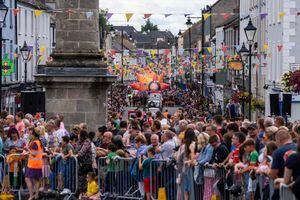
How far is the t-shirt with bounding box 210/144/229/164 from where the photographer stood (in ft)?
55.8

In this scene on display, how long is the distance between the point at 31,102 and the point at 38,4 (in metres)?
42.6

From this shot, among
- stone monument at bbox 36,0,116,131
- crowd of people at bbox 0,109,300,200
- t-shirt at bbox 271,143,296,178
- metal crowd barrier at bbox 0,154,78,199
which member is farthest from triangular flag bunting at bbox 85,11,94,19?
t-shirt at bbox 271,143,296,178

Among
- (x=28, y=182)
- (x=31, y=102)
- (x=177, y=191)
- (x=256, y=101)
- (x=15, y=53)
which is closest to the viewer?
(x=177, y=191)

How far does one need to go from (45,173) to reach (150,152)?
270 cm

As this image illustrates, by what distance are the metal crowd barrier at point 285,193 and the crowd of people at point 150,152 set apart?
758 millimetres

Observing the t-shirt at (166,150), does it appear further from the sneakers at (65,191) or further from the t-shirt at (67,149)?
the sneakers at (65,191)

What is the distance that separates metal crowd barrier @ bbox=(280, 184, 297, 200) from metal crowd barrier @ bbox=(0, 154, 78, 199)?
6.96 metres

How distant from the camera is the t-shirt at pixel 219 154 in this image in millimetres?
Answer: 17000

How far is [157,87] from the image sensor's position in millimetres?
80875

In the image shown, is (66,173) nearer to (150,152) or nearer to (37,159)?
(37,159)

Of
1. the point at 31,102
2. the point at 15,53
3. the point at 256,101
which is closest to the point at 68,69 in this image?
the point at 31,102

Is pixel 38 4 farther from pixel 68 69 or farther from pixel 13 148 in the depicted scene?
pixel 13 148

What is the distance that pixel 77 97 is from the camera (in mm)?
26062

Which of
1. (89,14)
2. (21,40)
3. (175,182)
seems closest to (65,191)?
(175,182)
